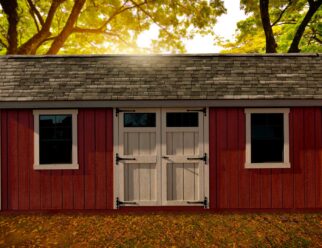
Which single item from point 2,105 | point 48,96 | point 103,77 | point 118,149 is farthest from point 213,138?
point 2,105

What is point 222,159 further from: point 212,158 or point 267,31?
point 267,31

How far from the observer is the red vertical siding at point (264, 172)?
8.15 meters

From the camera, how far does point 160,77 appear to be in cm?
855

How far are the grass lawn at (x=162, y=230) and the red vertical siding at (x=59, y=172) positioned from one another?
0.39 metres

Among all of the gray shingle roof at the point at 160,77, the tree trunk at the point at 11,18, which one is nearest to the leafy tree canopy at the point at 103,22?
the tree trunk at the point at 11,18

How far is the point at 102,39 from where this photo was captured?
24.6 meters

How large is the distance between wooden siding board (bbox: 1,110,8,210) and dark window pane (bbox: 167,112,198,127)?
4395 mm

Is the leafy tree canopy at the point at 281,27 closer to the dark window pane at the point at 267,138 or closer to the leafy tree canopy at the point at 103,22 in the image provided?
the leafy tree canopy at the point at 103,22

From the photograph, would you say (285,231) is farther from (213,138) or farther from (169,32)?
(169,32)

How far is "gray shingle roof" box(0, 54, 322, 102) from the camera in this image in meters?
7.99

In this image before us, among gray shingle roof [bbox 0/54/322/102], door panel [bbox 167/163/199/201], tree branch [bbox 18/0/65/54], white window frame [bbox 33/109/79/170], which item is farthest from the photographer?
tree branch [bbox 18/0/65/54]

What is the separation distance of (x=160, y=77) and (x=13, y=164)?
4.65 meters

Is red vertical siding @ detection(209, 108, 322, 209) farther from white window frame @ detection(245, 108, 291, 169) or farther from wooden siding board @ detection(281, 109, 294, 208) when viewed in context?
white window frame @ detection(245, 108, 291, 169)

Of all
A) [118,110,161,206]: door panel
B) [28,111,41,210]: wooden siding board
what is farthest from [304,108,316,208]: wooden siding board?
[28,111,41,210]: wooden siding board
